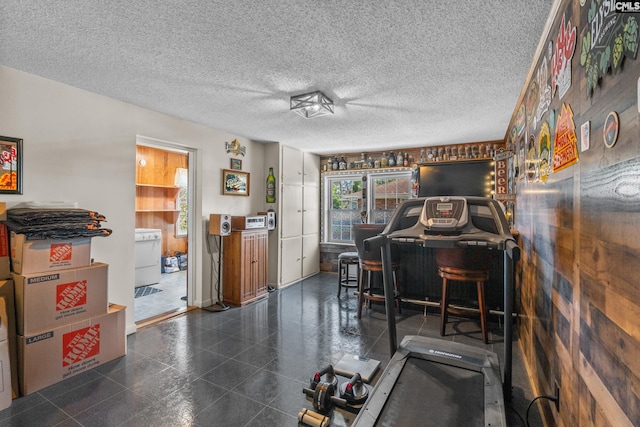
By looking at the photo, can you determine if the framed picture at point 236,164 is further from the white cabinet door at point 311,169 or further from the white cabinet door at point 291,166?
the white cabinet door at point 311,169

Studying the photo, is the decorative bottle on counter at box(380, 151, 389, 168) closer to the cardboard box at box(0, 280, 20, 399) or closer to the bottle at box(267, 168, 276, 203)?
the bottle at box(267, 168, 276, 203)

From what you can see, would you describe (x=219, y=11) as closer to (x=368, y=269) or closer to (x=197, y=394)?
(x=197, y=394)

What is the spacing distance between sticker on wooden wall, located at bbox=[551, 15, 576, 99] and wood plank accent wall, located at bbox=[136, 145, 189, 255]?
594cm

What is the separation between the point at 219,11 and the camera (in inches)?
68.8

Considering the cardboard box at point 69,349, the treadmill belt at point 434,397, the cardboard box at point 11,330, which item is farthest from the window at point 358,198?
the cardboard box at point 11,330

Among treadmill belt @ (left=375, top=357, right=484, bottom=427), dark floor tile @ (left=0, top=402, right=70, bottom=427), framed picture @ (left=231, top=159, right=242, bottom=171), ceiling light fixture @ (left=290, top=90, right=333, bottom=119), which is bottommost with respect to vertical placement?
dark floor tile @ (left=0, top=402, right=70, bottom=427)

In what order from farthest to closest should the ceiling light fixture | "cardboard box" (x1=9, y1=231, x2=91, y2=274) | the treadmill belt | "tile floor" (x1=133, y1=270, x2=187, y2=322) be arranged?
"tile floor" (x1=133, y1=270, x2=187, y2=322)
the ceiling light fixture
"cardboard box" (x1=9, y1=231, x2=91, y2=274)
the treadmill belt

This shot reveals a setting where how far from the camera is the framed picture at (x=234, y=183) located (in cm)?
461

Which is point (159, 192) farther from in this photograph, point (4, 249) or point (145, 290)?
point (4, 249)

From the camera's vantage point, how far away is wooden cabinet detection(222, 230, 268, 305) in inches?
171

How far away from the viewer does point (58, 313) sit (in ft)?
8.06

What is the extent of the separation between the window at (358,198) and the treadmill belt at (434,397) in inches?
156

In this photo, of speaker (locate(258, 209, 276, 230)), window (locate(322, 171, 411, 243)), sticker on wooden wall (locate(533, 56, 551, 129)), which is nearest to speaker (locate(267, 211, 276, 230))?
speaker (locate(258, 209, 276, 230))

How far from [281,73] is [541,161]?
6.77 feet
